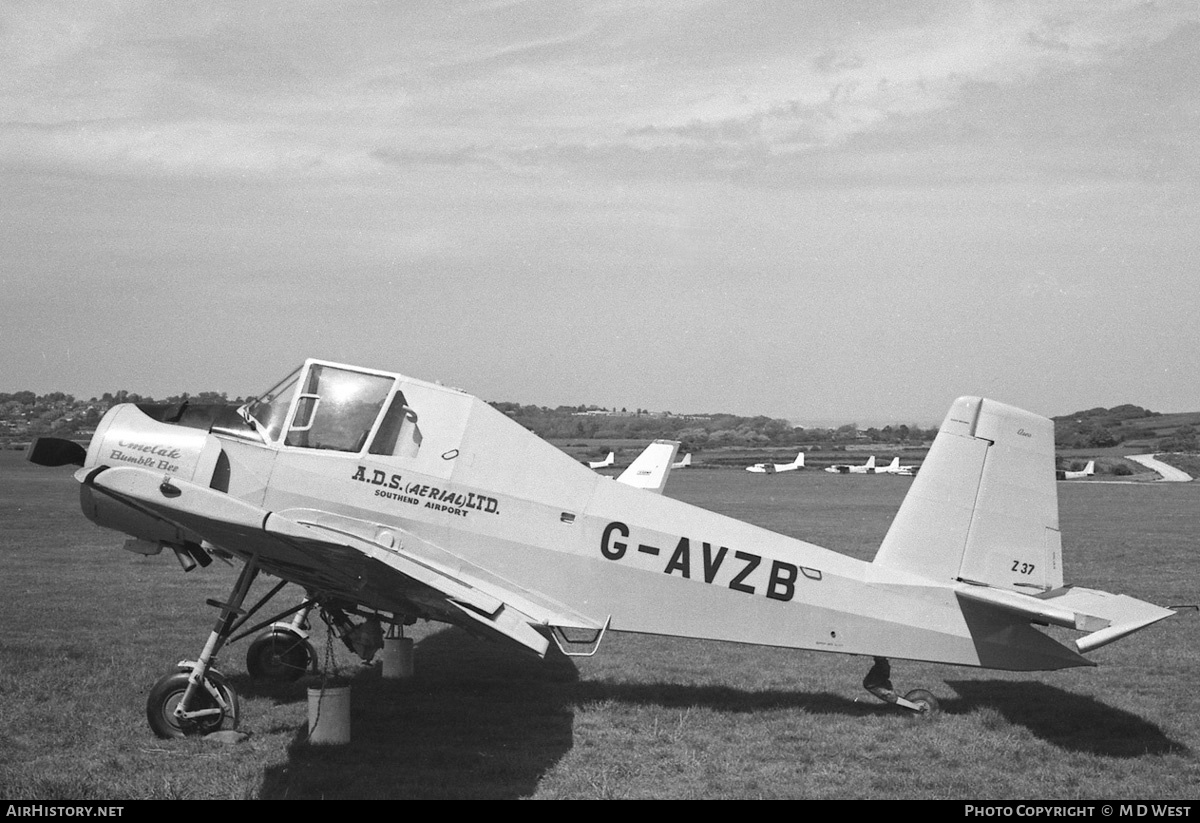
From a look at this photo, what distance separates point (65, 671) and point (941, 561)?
722 cm

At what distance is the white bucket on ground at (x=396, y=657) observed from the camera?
345 inches

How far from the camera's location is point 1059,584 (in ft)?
23.6

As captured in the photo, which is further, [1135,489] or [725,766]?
[1135,489]

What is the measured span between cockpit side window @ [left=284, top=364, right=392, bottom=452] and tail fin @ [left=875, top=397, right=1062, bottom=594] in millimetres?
3880

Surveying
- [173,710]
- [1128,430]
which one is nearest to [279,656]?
[173,710]

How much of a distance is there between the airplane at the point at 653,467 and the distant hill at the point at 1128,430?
295 feet

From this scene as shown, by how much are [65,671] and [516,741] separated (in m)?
4.23

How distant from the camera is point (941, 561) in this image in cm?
734

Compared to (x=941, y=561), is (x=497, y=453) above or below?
above
